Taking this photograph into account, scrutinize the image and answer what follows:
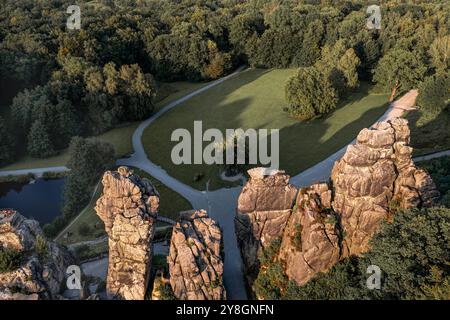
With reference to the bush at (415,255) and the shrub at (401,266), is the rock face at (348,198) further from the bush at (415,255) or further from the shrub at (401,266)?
the bush at (415,255)

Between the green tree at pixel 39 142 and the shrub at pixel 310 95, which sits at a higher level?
the shrub at pixel 310 95

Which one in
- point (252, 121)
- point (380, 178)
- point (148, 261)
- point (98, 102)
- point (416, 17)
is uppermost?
point (416, 17)

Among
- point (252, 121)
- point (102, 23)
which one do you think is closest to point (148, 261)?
point (252, 121)

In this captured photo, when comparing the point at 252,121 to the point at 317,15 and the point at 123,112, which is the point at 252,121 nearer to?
the point at 123,112

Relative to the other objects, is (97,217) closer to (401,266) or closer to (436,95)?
(401,266)

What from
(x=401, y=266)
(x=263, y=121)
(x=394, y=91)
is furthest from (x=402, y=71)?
(x=401, y=266)

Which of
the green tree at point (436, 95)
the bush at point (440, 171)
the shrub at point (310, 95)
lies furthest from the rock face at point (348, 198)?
the shrub at point (310, 95)

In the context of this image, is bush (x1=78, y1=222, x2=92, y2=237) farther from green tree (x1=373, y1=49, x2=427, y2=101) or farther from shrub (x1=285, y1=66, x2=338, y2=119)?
green tree (x1=373, y1=49, x2=427, y2=101)
